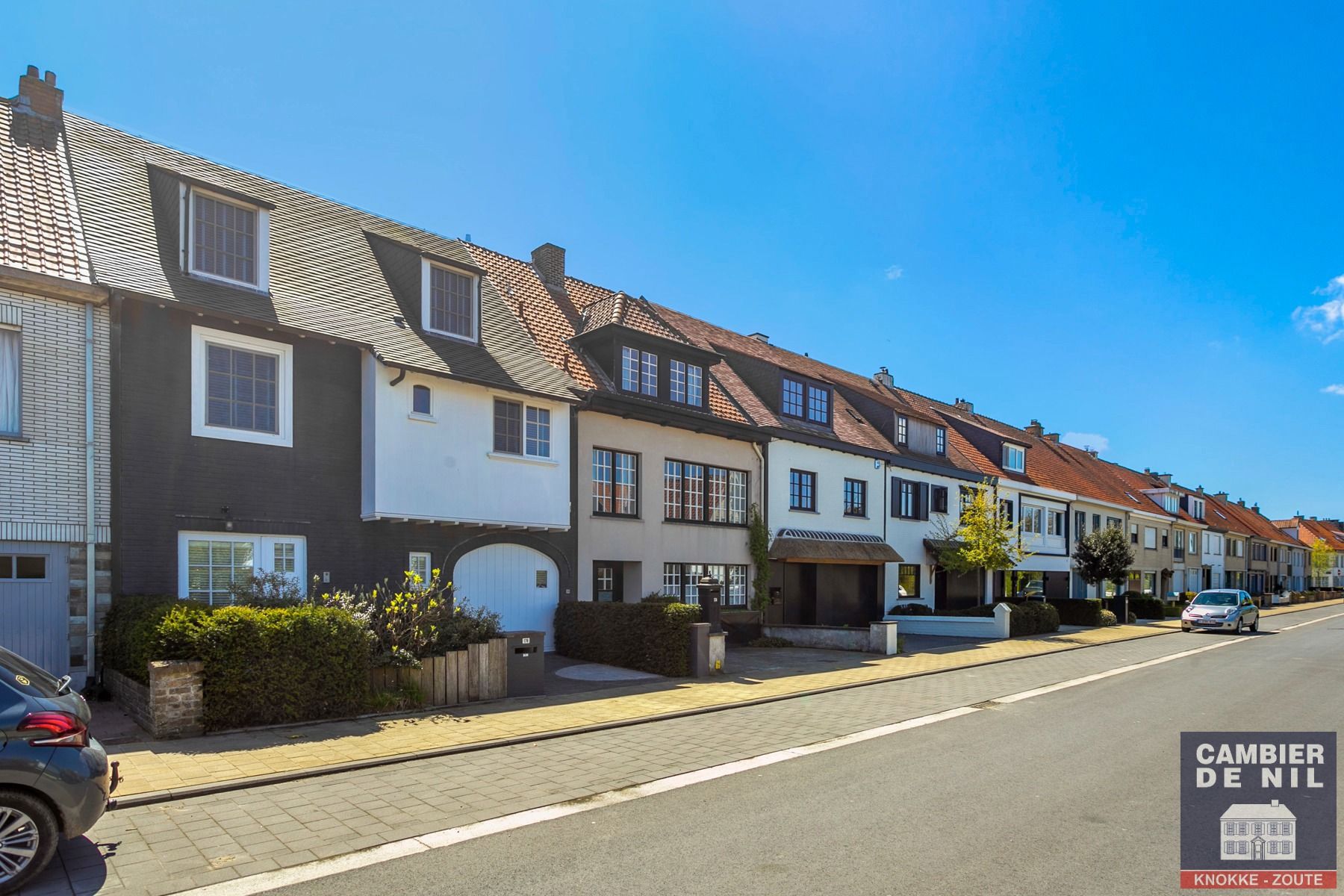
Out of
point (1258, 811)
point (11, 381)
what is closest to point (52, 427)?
point (11, 381)

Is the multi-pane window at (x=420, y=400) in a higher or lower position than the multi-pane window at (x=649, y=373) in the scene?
lower

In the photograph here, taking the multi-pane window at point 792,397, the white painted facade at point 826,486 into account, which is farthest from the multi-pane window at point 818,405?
the white painted facade at point 826,486

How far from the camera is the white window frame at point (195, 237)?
1322 cm

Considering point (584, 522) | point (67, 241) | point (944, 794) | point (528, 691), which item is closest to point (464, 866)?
point (944, 794)

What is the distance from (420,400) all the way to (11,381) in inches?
227

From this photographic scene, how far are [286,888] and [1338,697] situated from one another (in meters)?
15.9

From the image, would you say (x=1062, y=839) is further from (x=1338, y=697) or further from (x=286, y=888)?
(x=1338, y=697)

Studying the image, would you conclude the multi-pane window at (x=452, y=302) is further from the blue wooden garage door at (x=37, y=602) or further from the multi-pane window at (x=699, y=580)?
the multi-pane window at (x=699, y=580)

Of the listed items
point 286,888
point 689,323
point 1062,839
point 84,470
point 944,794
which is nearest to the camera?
point 286,888

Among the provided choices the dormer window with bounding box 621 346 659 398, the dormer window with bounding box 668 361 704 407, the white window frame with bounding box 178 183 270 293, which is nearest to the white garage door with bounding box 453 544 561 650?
the dormer window with bounding box 621 346 659 398

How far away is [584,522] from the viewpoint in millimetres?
18344

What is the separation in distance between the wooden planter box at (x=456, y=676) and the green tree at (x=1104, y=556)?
2971cm

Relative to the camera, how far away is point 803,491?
24609mm

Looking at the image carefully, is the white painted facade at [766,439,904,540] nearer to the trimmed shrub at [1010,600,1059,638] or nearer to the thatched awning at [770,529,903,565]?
the thatched awning at [770,529,903,565]
